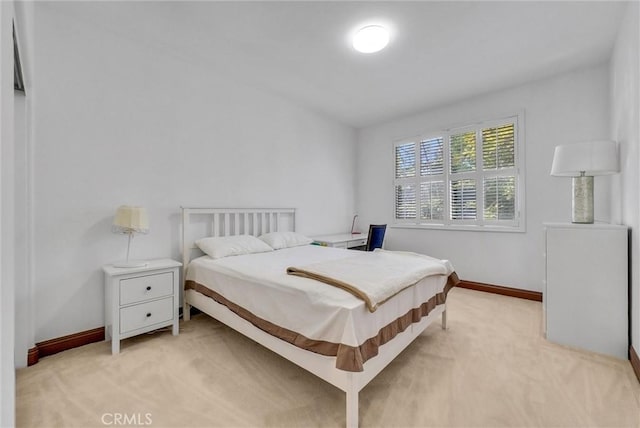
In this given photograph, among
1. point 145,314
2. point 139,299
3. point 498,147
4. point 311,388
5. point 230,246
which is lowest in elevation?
point 311,388

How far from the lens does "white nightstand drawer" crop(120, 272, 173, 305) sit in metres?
2.12

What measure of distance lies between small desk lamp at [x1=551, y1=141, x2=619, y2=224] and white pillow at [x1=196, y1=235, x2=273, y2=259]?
282 cm

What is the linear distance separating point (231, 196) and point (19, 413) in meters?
2.26

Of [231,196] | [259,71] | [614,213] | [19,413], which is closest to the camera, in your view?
[19,413]

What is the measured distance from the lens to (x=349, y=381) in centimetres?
135

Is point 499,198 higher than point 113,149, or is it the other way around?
point 113,149

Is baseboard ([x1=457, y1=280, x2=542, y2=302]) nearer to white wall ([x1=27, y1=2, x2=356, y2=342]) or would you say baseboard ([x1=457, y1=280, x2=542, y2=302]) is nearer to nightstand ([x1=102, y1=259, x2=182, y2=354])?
white wall ([x1=27, y1=2, x2=356, y2=342])

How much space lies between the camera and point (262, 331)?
72.9 inches

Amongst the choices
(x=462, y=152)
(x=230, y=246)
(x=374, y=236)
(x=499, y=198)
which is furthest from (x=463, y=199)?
(x=230, y=246)

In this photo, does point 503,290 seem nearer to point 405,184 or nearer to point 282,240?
point 405,184

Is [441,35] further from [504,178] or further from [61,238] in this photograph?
[61,238]

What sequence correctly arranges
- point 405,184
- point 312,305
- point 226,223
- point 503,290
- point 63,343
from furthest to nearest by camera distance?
point 405,184, point 503,290, point 226,223, point 63,343, point 312,305

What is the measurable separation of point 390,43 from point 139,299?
3.08m

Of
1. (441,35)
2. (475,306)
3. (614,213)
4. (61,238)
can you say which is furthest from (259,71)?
(614,213)
